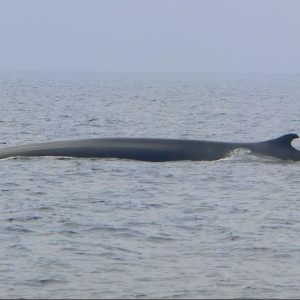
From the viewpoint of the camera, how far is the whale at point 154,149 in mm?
24500

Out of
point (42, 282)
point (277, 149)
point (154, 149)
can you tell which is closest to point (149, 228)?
point (42, 282)

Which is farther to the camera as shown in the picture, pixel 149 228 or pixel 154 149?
pixel 154 149

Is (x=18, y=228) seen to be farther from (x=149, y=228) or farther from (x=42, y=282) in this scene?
(x=42, y=282)

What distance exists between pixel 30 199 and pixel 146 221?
298 centimetres

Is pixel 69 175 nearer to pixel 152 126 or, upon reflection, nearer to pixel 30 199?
pixel 30 199

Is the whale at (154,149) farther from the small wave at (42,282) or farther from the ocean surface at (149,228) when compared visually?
the small wave at (42,282)

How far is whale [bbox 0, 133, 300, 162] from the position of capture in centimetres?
2450

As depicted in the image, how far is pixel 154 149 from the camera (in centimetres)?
2461

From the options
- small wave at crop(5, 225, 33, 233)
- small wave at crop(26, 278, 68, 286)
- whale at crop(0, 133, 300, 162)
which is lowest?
small wave at crop(26, 278, 68, 286)

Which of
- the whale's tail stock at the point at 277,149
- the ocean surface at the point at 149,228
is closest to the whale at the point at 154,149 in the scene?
the whale's tail stock at the point at 277,149

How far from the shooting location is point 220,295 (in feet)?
41.9

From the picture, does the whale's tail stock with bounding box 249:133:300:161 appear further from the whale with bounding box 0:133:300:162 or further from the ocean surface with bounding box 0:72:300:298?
the ocean surface with bounding box 0:72:300:298

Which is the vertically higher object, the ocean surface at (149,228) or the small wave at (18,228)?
the small wave at (18,228)

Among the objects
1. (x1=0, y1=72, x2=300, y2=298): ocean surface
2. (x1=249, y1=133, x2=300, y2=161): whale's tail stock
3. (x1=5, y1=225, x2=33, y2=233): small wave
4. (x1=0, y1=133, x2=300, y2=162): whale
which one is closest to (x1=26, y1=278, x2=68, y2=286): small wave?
(x1=0, y1=72, x2=300, y2=298): ocean surface
